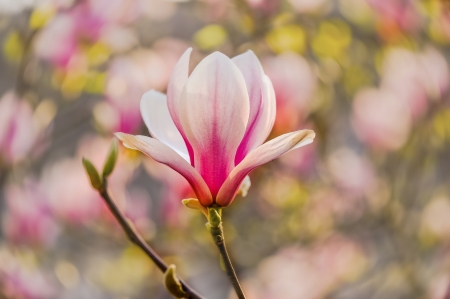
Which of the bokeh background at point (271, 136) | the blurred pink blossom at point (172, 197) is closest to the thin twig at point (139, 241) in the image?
the bokeh background at point (271, 136)

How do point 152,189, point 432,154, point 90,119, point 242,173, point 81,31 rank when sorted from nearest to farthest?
point 242,173 < point 81,31 < point 432,154 < point 90,119 < point 152,189

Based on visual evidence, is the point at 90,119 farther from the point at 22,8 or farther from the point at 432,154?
the point at 432,154

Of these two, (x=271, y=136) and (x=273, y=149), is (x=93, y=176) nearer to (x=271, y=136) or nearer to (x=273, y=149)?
(x=273, y=149)

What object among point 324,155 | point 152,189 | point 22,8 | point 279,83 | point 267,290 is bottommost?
point 267,290

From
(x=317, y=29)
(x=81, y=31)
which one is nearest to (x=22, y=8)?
(x=81, y=31)

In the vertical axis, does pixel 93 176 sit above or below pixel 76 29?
below

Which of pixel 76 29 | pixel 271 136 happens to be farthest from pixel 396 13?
pixel 76 29

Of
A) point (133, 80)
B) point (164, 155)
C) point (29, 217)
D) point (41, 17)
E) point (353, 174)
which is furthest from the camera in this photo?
point (353, 174)
